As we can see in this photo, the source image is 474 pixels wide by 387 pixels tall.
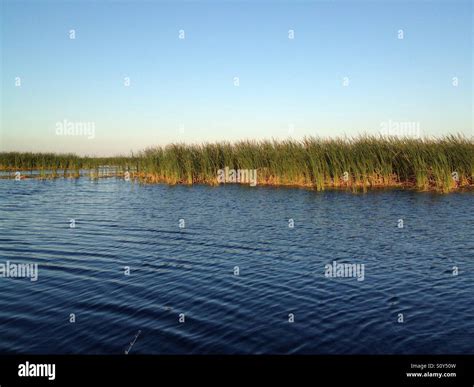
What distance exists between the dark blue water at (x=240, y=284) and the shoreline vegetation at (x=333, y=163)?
858 centimetres

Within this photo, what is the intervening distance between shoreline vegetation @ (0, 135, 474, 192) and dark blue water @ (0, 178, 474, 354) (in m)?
8.58

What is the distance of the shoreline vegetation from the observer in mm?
26328

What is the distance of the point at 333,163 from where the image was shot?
92.4 feet

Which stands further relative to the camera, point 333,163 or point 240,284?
point 333,163

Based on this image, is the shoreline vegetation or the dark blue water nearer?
the dark blue water

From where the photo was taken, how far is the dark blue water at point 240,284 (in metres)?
6.59

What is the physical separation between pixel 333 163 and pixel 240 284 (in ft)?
66.5

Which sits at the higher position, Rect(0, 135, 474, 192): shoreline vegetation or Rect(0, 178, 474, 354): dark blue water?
Rect(0, 135, 474, 192): shoreline vegetation

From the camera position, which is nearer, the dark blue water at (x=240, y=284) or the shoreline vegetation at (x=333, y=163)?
the dark blue water at (x=240, y=284)

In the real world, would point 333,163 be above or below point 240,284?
above

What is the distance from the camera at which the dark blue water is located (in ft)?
21.6

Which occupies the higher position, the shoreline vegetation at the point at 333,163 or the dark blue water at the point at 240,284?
the shoreline vegetation at the point at 333,163

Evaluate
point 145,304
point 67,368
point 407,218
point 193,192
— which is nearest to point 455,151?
point 407,218

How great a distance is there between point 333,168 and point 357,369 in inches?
952
